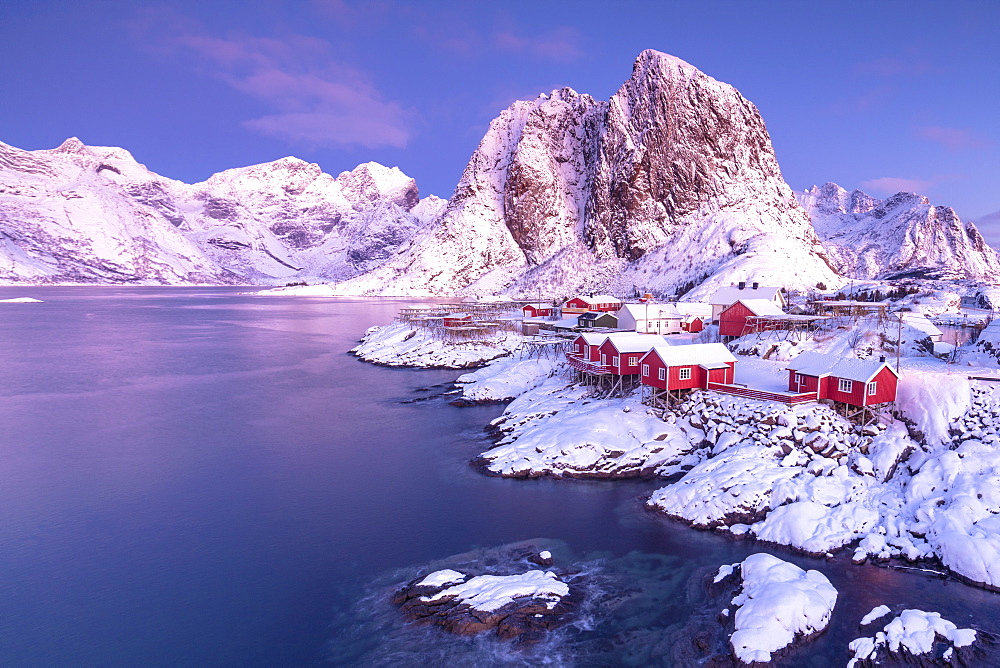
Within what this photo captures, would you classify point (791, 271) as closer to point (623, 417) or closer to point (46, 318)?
point (623, 417)

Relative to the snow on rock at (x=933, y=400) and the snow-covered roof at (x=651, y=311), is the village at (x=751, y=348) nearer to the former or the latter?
the snow-covered roof at (x=651, y=311)

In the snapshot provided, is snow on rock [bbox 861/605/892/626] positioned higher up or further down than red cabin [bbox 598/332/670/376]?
further down

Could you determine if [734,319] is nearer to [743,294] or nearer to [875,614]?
[743,294]

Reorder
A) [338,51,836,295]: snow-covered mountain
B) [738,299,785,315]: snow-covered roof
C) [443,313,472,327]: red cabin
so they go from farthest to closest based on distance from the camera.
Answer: [338,51,836,295]: snow-covered mountain < [443,313,472,327]: red cabin < [738,299,785,315]: snow-covered roof

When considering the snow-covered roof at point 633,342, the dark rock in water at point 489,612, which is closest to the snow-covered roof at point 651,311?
the snow-covered roof at point 633,342

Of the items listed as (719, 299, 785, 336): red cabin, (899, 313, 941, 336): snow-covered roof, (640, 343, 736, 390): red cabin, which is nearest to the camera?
(640, 343, 736, 390): red cabin

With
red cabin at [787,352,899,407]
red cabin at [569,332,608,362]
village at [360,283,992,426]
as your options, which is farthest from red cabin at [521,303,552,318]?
red cabin at [787,352,899,407]

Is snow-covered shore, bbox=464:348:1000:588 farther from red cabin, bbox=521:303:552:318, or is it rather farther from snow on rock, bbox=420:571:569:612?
red cabin, bbox=521:303:552:318
